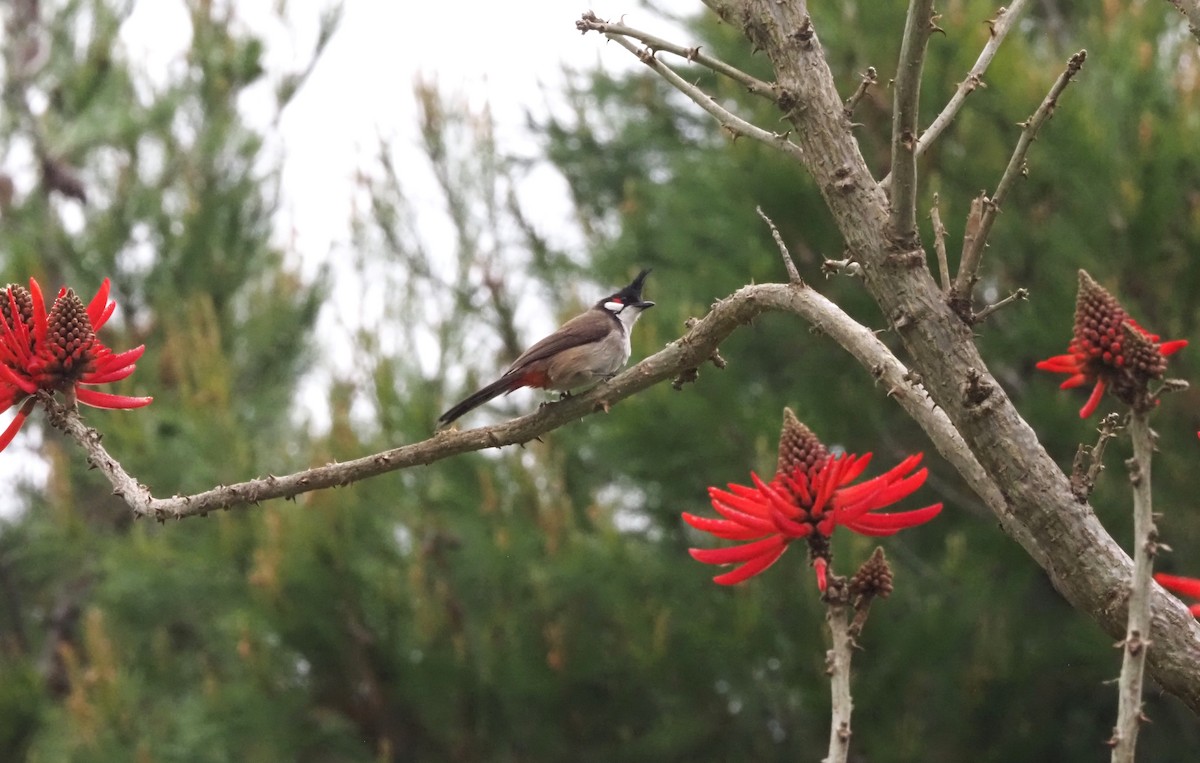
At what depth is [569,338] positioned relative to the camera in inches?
133

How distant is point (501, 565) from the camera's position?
5770 millimetres

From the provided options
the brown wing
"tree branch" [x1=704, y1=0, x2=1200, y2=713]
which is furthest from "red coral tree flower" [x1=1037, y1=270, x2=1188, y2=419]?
the brown wing

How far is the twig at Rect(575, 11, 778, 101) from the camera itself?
1.72 meters

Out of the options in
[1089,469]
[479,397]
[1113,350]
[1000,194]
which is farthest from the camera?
[479,397]

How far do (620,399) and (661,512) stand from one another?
4.29 meters

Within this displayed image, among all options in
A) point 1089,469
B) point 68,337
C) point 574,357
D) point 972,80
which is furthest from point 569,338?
point 1089,469

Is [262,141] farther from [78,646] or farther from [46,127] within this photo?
[78,646]

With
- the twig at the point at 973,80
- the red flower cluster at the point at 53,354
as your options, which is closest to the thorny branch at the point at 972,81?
the twig at the point at 973,80

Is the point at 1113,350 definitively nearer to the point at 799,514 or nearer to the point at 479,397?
the point at 799,514

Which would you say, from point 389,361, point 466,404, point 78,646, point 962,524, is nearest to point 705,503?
point 962,524

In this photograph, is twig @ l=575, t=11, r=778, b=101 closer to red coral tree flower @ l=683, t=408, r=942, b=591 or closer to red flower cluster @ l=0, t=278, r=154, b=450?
red coral tree flower @ l=683, t=408, r=942, b=591

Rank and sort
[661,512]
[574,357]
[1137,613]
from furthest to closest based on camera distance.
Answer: [661,512] < [574,357] < [1137,613]

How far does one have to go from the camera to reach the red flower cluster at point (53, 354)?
184 cm

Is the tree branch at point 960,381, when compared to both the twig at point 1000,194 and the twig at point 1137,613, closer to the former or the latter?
the twig at point 1000,194
